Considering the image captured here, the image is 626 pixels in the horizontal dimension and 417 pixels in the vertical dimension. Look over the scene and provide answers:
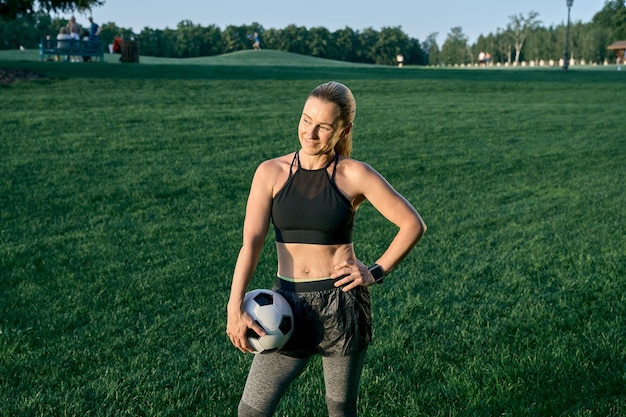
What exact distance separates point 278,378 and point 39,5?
2462 centimetres

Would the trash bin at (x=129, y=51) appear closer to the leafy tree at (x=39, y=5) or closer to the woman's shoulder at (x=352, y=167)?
the leafy tree at (x=39, y=5)

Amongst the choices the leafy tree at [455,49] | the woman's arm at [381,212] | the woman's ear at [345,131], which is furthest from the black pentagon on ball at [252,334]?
the leafy tree at [455,49]

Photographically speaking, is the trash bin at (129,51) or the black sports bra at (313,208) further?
the trash bin at (129,51)

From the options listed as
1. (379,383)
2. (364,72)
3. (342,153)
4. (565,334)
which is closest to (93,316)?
(379,383)

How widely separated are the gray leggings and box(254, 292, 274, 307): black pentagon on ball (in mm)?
250

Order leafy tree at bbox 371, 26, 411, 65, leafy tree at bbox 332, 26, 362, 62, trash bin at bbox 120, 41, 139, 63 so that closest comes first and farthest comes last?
trash bin at bbox 120, 41, 139, 63
leafy tree at bbox 332, 26, 362, 62
leafy tree at bbox 371, 26, 411, 65

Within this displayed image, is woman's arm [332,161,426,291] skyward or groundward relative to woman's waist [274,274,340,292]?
skyward

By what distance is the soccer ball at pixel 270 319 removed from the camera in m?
2.55

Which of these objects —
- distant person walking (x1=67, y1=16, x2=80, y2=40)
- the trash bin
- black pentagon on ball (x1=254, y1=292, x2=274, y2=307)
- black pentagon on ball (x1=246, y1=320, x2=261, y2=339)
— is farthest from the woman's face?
the trash bin

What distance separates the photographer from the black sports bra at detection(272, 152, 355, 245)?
2547 millimetres

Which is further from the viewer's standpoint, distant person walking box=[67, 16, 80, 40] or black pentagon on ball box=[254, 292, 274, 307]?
distant person walking box=[67, 16, 80, 40]

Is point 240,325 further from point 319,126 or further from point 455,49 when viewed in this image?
point 455,49

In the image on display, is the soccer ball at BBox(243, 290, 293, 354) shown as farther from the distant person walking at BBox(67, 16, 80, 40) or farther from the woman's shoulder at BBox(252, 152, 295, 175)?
the distant person walking at BBox(67, 16, 80, 40)

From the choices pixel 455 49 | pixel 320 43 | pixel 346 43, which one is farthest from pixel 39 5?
pixel 455 49
